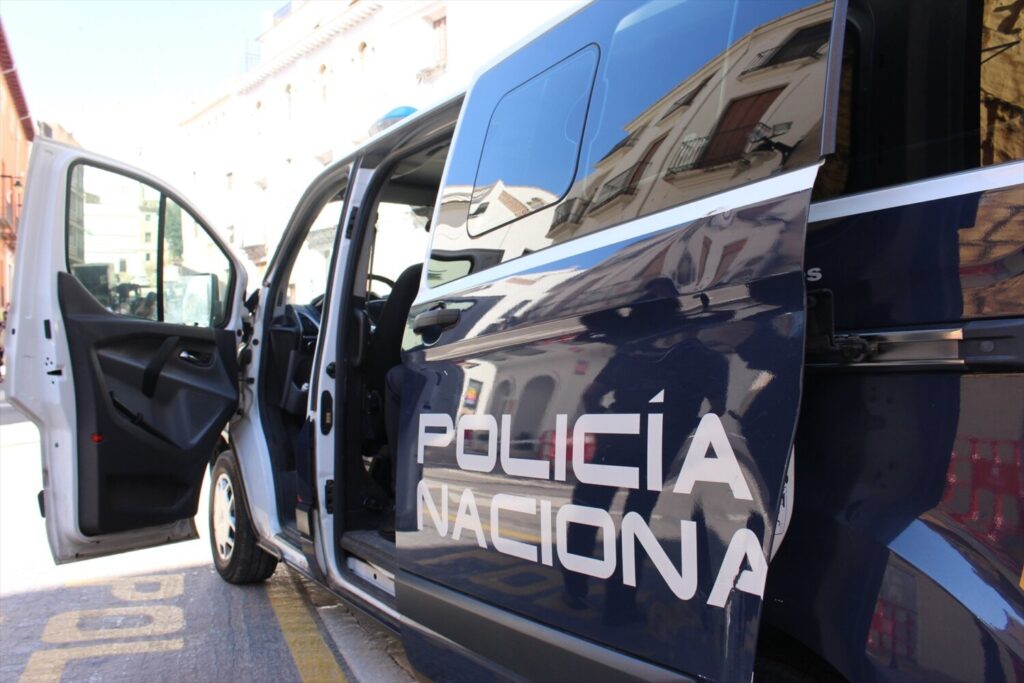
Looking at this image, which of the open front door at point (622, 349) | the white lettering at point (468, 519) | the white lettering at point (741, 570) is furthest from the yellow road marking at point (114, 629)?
the white lettering at point (741, 570)

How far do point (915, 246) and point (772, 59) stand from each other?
46cm

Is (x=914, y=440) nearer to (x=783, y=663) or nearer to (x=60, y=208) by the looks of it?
(x=783, y=663)

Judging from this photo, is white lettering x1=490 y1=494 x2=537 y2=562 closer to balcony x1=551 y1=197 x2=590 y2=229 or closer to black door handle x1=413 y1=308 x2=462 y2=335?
black door handle x1=413 y1=308 x2=462 y2=335

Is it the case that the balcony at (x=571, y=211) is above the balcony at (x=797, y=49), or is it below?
below

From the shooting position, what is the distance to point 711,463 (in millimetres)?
1414

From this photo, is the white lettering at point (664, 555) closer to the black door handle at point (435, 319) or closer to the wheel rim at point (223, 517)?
the black door handle at point (435, 319)

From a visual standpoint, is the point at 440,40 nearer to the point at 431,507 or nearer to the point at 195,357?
the point at 195,357

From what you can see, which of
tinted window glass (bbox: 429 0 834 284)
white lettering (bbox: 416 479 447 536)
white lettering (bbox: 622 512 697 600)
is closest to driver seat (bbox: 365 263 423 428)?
tinted window glass (bbox: 429 0 834 284)

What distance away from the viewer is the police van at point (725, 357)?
1.22 metres

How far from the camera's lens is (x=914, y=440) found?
127 cm

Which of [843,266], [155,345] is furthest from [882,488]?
[155,345]

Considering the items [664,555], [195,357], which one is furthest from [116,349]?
[664,555]

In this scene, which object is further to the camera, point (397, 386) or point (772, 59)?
point (397, 386)


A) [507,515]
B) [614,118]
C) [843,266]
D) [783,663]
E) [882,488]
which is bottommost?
[783,663]
